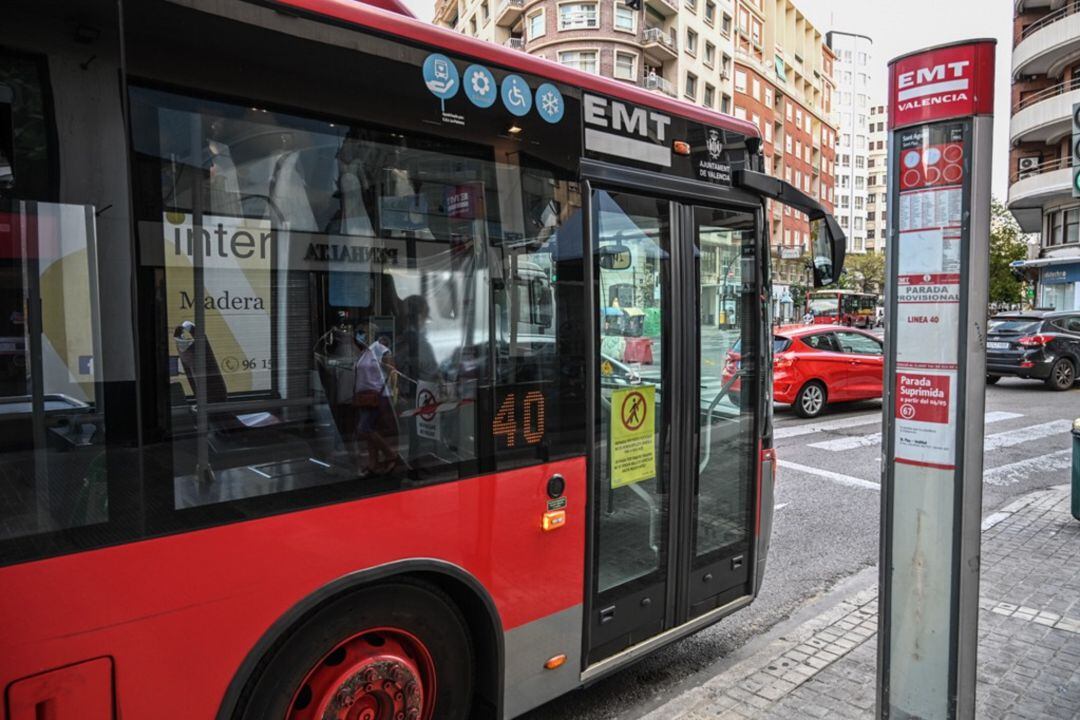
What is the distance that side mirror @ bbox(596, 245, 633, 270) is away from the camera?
3205 mm

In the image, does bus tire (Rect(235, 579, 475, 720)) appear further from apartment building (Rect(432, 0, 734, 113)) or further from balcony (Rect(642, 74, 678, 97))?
balcony (Rect(642, 74, 678, 97))

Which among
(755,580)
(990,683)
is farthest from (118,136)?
(990,683)

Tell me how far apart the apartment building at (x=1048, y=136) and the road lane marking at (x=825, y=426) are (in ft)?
85.0

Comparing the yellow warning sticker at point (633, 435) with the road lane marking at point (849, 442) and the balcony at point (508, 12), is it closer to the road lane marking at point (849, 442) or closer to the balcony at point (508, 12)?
the road lane marking at point (849, 442)

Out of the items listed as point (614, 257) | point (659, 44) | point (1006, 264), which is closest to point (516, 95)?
point (614, 257)

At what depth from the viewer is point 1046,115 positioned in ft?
106

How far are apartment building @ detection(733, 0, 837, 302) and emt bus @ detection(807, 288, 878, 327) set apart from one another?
2353mm

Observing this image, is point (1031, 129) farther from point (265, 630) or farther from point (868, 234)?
point (868, 234)

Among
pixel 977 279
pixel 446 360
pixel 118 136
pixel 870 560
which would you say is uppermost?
pixel 118 136

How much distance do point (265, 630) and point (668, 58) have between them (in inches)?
2022

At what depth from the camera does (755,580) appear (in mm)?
4117

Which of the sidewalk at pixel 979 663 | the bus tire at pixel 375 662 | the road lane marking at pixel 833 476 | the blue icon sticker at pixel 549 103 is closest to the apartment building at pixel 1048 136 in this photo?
the road lane marking at pixel 833 476

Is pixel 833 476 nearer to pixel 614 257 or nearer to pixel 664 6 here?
pixel 614 257

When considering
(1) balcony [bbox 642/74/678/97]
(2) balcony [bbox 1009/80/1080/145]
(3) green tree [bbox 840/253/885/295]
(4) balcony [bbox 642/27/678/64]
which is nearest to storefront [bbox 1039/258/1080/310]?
(2) balcony [bbox 1009/80/1080/145]
